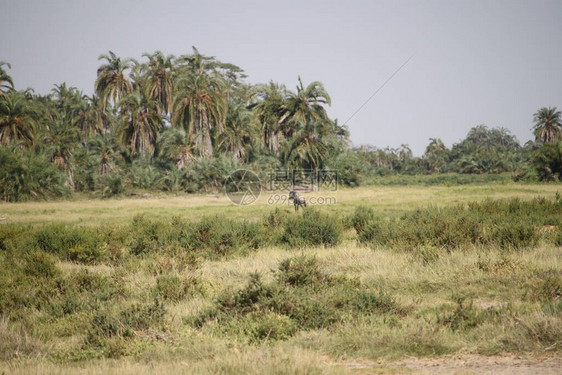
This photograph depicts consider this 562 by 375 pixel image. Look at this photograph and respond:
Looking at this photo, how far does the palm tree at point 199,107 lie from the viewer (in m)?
46.2

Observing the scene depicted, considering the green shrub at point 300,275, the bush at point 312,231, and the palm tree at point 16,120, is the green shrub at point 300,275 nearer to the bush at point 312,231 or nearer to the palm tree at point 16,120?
the bush at point 312,231

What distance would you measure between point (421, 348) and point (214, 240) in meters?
8.88

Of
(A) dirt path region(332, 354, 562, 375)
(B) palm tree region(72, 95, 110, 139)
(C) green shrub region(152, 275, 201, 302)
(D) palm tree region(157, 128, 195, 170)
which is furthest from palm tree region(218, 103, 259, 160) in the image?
(A) dirt path region(332, 354, 562, 375)

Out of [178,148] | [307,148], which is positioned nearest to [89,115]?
[178,148]

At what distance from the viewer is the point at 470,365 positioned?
5457mm

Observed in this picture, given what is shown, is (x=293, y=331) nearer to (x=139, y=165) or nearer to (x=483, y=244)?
(x=483, y=244)

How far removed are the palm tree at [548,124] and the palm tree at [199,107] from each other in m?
60.5

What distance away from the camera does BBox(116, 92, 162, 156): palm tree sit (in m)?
49.5

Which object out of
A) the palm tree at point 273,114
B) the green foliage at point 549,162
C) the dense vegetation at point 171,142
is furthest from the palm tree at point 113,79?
the green foliage at point 549,162

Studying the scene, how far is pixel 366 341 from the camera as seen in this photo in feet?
20.3

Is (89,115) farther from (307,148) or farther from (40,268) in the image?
(40,268)

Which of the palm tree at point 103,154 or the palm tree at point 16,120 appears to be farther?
the palm tree at point 103,154

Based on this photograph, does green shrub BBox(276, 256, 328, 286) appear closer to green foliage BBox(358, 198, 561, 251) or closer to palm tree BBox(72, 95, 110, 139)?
green foliage BBox(358, 198, 561, 251)

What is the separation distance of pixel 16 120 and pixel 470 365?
46.3m
